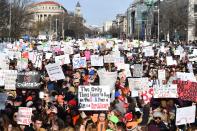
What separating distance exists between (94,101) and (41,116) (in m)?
1.06

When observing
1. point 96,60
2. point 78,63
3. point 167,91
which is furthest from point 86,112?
point 96,60

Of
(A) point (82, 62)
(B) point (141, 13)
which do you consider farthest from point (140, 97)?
(B) point (141, 13)

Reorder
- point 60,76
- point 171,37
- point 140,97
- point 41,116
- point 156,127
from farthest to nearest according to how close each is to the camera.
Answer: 1. point 171,37
2. point 60,76
3. point 140,97
4. point 41,116
5. point 156,127

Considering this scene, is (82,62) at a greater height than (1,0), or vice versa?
(1,0)

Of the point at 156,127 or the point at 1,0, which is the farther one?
the point at 1,0

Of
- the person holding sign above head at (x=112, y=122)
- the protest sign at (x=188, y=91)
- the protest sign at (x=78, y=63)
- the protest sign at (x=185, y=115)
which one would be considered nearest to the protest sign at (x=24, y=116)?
the person holding sign above head at (x=112, y=122)

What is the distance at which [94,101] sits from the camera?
11.7 m

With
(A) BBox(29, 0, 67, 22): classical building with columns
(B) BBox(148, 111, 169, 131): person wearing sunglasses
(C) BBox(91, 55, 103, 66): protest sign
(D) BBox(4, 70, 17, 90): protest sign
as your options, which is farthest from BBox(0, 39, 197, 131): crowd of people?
(A) BBox(29, 0, 67, 22): classical building with columns

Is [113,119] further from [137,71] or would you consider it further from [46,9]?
[46,9]

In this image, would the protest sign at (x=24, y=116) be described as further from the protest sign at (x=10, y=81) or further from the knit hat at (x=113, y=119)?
the protest sign at (x=10, y=81)

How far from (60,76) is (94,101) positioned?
175 inches

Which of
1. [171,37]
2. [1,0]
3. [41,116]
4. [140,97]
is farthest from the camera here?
[171,37]

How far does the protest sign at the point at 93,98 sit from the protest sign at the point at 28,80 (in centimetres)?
287

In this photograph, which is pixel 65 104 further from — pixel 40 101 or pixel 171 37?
pixel 171 37
